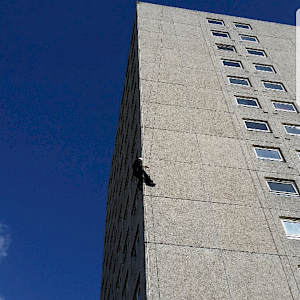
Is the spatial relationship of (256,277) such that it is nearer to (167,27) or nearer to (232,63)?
(232,63)

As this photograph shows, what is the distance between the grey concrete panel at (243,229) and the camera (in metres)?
12.7

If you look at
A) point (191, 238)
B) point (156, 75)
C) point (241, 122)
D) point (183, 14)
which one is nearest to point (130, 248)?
point (191, 238)

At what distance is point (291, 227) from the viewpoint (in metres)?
14.1

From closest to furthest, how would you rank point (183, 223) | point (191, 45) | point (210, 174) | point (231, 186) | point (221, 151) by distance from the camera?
point (183, 223) → point (231, 186) → point (210, 174) → point (221, 151) → point (191, 45)

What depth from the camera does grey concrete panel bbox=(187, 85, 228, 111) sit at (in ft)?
61.4

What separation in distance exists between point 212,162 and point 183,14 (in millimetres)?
15640

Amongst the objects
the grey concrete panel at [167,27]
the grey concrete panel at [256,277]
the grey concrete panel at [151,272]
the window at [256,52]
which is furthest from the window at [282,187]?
the grey concrete panel at [167,27]

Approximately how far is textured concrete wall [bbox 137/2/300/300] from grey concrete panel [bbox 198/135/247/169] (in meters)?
0.04

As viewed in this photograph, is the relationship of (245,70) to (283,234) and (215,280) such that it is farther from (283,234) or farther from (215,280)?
(215,280)

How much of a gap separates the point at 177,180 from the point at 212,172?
4.88 feet

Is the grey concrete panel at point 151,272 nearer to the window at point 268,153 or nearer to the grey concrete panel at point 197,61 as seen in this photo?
the window at point 268,153

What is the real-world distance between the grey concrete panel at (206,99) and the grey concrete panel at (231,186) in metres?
4.19

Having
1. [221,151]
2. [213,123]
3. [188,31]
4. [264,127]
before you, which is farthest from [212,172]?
[188,31]

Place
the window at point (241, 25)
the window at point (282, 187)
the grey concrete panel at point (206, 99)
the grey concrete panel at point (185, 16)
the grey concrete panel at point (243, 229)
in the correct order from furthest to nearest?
the window at point (241, 25)
the grey concrete panel at point (185, 16)
the grey concrete panel at point (206, 99)
the window at point (282, 187)
the grey concrete panel at point (243, 229)
